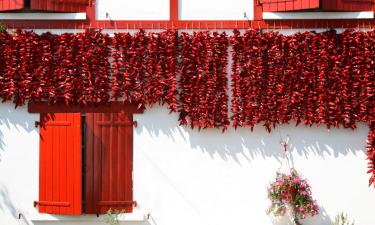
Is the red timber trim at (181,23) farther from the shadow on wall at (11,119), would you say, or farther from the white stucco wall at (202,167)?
the shadow on wall at (11,119)

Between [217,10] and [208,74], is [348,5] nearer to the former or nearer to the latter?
[217,10]

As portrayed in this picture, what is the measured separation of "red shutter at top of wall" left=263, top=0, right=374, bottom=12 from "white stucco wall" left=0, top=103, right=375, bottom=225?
188cm

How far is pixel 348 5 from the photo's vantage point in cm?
788

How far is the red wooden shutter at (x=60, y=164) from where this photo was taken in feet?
25.1

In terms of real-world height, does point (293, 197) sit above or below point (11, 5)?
below

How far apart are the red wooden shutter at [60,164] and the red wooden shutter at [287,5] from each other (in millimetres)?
3406

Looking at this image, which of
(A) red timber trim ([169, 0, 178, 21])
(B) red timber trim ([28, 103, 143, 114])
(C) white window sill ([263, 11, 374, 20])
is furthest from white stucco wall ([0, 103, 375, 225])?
(C) white window sill ([263, 11, 374, 20])

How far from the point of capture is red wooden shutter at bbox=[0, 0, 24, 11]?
7.63 metres

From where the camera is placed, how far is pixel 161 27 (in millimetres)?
7977

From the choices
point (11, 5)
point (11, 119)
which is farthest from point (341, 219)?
point (11, 5)

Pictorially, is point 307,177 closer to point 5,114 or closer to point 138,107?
point 138,107

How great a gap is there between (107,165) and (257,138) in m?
2.39

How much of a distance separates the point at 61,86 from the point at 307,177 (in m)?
4.09

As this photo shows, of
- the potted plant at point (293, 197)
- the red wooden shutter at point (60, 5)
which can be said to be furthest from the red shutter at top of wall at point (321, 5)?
the red wooden shutter at point (60, 5)
